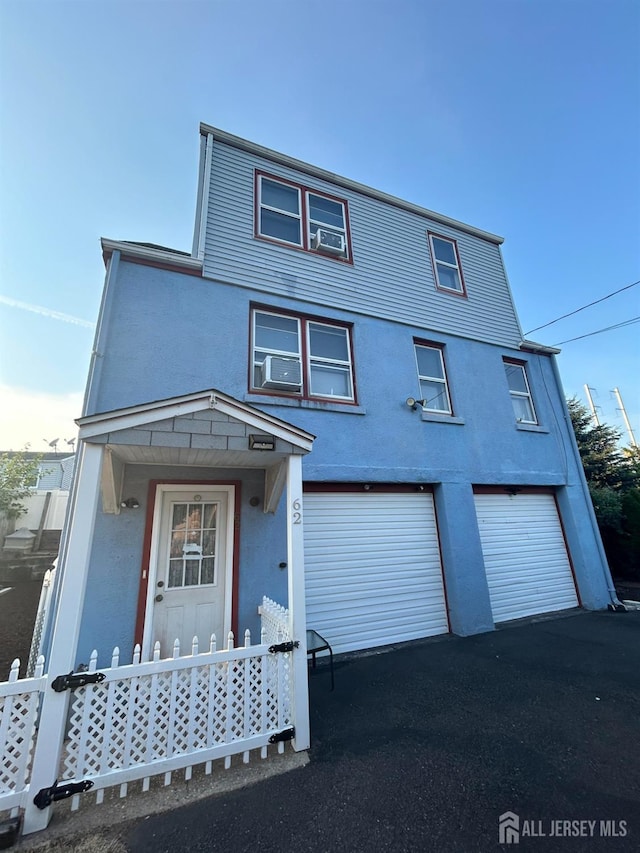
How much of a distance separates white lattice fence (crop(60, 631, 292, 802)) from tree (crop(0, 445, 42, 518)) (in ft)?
47.3

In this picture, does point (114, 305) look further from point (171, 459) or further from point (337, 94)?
point (337, 94)

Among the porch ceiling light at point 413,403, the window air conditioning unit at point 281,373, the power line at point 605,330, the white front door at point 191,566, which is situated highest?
the power line at point 605,330

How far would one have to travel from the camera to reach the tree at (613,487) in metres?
9.17

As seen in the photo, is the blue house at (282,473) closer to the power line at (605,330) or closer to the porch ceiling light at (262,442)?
the porch ceiling light at (262,442)

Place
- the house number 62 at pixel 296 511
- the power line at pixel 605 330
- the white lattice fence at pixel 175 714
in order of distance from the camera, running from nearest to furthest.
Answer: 1. the white lattice fence at pixel 175 714
2. the house number 62 at pixel 296 511
3. the power line at pixel 605 330

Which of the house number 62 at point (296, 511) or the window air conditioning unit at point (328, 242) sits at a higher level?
the window air conditioning unit at point (328, 242)

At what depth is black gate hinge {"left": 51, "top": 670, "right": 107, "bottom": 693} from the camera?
2533 millimetres

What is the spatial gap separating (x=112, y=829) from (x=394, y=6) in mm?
12039

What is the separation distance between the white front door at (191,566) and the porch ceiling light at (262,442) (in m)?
1.66

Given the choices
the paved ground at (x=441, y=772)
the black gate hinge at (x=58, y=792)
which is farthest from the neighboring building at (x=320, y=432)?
the black gate hinge at (x=58, y=792)

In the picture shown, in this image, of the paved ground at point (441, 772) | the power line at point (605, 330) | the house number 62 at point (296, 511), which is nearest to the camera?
the paved ground at point (441, 772)

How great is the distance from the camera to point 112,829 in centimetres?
233

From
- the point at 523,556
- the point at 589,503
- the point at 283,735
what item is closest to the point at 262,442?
the point at 283,735

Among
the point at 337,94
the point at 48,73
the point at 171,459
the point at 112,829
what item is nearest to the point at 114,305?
the point at 171,459
